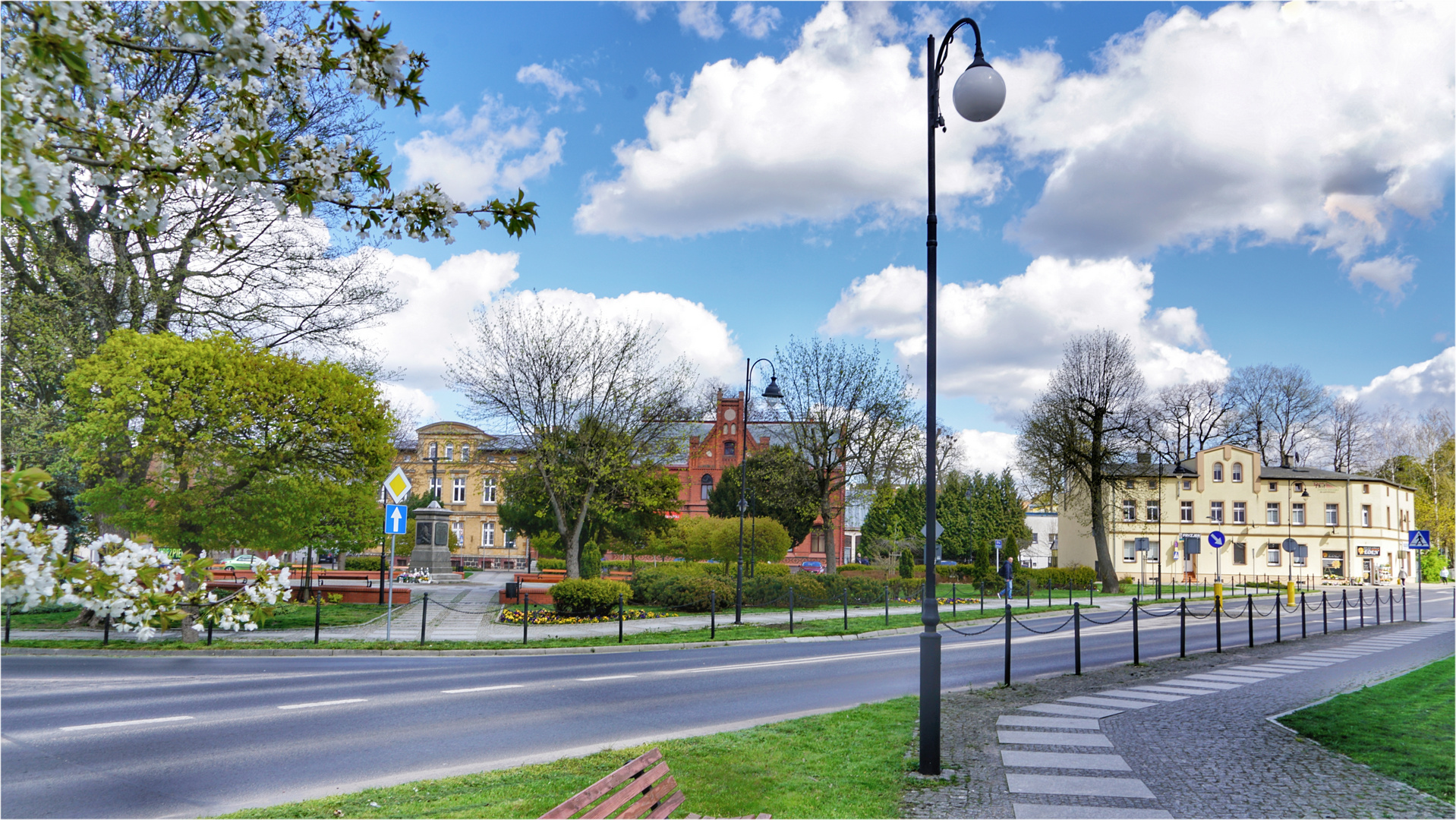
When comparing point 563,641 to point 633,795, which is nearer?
point 633,795

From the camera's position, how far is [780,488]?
44.4m

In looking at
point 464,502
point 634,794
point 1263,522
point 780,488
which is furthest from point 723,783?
point 464,502

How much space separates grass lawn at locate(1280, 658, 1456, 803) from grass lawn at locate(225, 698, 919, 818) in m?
4.37

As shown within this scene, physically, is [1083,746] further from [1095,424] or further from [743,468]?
[1095,424]

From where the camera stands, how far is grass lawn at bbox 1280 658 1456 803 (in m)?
7.80

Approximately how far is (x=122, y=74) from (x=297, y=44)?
15.1 meters

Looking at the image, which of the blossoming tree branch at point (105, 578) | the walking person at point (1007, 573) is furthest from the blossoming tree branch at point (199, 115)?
the walking person at point (1007, 573)

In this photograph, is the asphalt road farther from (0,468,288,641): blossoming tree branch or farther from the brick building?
the brick building

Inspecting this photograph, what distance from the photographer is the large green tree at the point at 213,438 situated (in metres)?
19.1

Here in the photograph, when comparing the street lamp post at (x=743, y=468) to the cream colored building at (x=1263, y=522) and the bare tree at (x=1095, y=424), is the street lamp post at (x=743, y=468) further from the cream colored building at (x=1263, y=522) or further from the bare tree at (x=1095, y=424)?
the cream colored building at (x=1263, y=522)

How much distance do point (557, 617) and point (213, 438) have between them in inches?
393

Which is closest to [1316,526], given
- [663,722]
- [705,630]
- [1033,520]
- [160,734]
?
[1033,520]

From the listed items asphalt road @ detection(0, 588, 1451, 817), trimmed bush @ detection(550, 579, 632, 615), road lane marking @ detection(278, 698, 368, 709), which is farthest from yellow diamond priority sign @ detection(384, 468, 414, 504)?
road lane marking @ detection(278, 698, 368, 709)

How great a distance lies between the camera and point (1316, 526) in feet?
204
